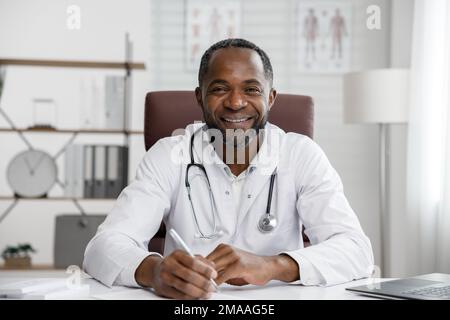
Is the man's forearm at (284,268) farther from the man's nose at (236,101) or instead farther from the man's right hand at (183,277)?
the man's nose at (236,101)

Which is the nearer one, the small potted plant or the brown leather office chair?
the brown leather office chair

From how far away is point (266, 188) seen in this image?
56.0 inches

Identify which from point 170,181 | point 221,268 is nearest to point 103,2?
point 170,181

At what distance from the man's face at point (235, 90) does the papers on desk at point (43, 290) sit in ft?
1.84

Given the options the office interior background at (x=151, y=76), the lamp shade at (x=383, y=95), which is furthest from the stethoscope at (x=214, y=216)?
the office interior background at (x=151, y=76)

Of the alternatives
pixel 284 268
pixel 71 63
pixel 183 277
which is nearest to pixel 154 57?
pixel 71 63

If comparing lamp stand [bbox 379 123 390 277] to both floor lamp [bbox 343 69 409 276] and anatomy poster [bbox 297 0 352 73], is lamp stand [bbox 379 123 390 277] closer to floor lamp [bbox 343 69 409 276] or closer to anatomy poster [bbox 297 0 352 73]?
floor lamp [bbox 343 69 409 276]

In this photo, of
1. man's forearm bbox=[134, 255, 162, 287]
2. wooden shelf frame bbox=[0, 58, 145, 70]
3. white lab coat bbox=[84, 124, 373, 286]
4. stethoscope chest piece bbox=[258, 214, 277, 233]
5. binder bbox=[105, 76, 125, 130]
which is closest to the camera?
man's forearm bbox=[134, 255, 162, 287]

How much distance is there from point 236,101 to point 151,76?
188cm

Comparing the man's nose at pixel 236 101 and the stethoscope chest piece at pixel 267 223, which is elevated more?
the man's nose at pixel 236 101

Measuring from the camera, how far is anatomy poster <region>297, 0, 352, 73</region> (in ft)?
10.5

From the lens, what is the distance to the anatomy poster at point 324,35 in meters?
3.21

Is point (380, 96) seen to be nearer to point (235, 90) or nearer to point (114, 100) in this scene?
point (114, 100)

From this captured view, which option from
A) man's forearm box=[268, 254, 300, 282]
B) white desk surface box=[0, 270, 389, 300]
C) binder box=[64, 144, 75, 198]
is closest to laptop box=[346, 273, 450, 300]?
white desk surface box=[0, 270, 389, 300]
